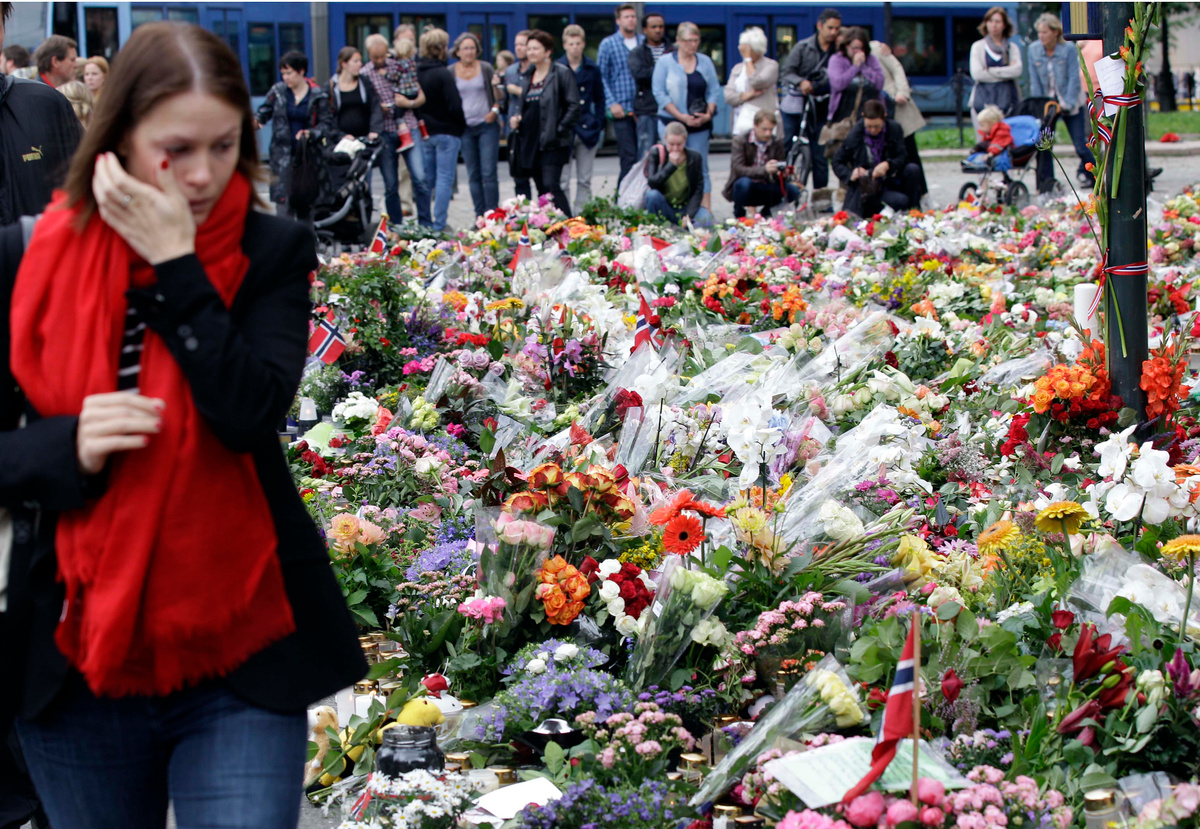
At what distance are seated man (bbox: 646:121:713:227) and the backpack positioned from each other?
0.01 metres

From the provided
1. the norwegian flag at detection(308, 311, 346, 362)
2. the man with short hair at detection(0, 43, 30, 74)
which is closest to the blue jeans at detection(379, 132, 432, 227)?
the man with short hair at detection(0, 43, 30, 74)

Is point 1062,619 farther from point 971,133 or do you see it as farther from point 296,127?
point 971,133

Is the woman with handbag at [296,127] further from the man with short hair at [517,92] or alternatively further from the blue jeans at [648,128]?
the blue jeans at [648,128]

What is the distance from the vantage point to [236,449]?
1.50 meters

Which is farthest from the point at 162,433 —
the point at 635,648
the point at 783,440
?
the point at 783,440

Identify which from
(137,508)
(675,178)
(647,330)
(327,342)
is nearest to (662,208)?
(675,178)

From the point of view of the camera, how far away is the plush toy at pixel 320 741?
2889 millimetres

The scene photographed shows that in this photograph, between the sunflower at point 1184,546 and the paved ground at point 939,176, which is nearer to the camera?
the sunflower at point 1184,546

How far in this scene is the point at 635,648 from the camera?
296cm

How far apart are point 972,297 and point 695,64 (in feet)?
19.0

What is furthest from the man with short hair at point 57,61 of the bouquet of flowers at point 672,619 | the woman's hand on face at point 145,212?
the woman's hand on face at point 145,212

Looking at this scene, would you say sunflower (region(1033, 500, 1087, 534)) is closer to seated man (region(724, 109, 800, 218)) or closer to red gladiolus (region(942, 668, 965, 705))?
red gladiolus (region(942, 668, 965, 705))

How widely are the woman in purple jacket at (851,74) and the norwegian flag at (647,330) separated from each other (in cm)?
737

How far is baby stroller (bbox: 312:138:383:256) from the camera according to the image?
1102 cm
